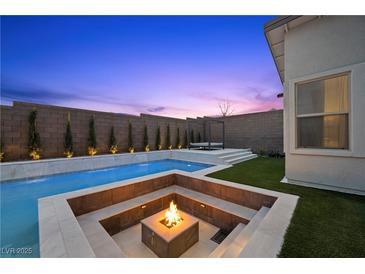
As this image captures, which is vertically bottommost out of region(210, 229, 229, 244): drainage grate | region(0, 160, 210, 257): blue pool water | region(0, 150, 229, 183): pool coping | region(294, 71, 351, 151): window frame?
region(210, 229, 229, 244): drainage grate

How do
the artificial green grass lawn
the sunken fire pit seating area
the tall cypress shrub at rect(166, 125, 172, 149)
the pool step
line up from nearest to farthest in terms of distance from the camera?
1. the artificial green grass lawn
2. the sunken fire pit seating area
3. the pool step
4. the tall cypress shrub at rect(166, 125, 172, 149)

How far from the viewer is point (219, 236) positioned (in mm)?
3412

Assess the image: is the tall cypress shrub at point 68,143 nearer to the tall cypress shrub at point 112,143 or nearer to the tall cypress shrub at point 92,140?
the tall cypress shrub at point 92,140

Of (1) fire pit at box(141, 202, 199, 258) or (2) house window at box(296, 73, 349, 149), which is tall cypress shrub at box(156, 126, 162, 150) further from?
(2) house window at box(296, 73, 349, 149)

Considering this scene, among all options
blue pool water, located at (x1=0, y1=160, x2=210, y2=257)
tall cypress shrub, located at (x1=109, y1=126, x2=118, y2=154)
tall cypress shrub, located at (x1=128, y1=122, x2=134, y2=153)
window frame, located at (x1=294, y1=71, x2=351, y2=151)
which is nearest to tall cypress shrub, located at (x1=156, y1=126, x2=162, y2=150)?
tall cypress shrub, located at (x1=128, y1=122, x2=134, y2=153)

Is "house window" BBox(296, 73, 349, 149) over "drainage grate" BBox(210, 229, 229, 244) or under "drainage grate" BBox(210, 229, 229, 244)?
over

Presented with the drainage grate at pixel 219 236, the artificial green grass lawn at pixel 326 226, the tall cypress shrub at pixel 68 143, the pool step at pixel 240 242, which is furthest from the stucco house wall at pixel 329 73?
the tall cypress shrub at pixel 68 143

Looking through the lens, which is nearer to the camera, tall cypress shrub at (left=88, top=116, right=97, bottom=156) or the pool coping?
the pool coping

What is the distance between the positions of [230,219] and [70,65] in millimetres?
10454

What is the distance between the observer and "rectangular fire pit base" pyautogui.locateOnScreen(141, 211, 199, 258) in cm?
257

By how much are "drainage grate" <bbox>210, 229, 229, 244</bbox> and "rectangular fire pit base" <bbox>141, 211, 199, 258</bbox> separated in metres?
0.45

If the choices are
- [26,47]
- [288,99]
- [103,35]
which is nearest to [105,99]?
[26,47]

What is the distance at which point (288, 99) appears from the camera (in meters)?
4.50
